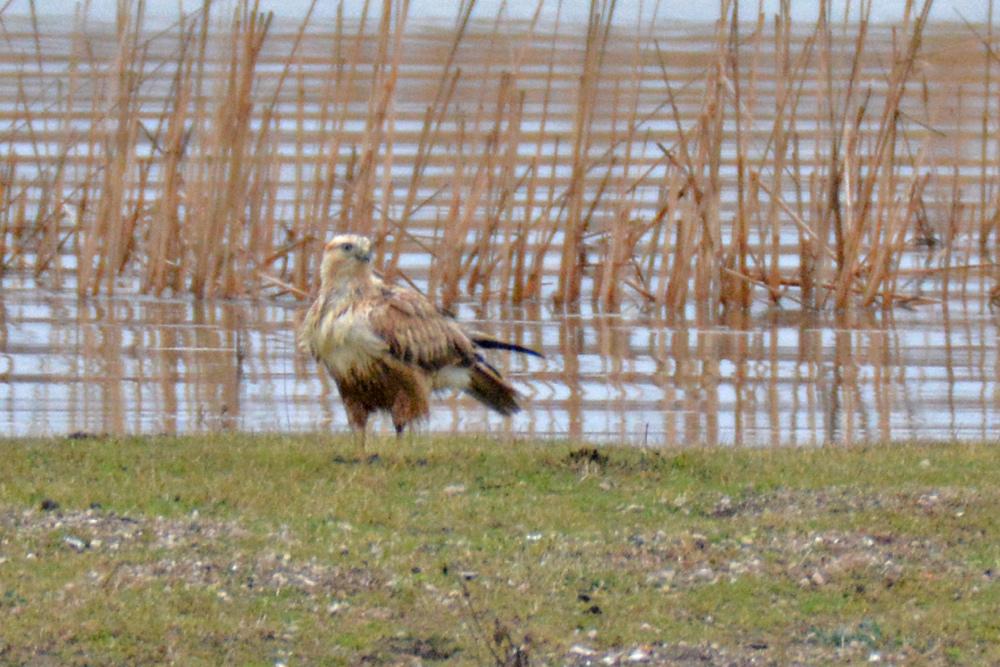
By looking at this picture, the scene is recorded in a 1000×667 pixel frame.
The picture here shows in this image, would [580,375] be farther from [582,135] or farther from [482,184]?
[482,184]

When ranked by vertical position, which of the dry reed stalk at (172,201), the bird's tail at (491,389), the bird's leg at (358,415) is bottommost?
the bird's leg at (358,415)

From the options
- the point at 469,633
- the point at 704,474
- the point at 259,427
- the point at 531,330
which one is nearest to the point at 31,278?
the point at 531,330

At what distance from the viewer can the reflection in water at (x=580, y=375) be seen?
8719 millimetres

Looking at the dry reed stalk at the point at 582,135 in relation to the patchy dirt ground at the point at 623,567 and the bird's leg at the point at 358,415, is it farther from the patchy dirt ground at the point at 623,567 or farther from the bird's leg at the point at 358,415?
the patchy dirt ground at the point at 623,567

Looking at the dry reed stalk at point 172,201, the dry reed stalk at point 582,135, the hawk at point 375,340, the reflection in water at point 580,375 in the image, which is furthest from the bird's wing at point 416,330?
the dry reed stalk at point 172,201

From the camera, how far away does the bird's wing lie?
7355mm

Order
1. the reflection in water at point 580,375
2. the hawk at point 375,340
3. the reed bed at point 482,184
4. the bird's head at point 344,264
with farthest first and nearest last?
the reed bed at point 482,184
the reflection in water at point 580,375
the bird's head at point 344,264
the hawk at point 375,340

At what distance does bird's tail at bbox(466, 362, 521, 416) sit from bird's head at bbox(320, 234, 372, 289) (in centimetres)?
79

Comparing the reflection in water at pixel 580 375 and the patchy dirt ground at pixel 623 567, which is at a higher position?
the reflection in water at pixel 580 375

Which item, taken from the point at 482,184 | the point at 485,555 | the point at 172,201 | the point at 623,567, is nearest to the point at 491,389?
the point at 485,555

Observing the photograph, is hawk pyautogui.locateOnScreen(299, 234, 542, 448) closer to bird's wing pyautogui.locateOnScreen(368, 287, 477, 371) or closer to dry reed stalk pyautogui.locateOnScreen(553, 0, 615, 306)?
bird's wing pyautogui.locateOnScreen(368, 287, 477, 371)

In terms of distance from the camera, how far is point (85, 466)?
6742mm

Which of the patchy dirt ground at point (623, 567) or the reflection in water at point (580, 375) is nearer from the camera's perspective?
the patchy dirt ground at point (623, 567)

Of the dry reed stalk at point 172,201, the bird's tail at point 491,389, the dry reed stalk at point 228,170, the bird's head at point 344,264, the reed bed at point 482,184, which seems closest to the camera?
the bird's head at point 344,264
